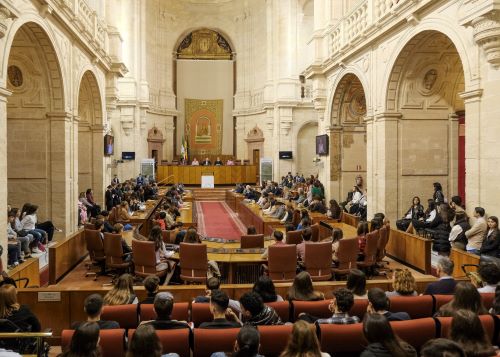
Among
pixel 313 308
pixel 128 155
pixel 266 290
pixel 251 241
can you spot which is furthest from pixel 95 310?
pixel 128 155

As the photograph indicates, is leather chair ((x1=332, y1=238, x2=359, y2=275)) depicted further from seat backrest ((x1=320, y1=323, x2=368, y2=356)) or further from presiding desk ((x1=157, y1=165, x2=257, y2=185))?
presiding desk ((x1=157, y1=165, x2=257, y2=185))

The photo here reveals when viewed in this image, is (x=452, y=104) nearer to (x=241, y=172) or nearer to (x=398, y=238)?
(x=398, y=238)

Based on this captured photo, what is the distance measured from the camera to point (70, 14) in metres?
10.8

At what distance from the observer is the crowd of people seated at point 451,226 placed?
7.22 metres

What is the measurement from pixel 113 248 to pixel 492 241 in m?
6.15

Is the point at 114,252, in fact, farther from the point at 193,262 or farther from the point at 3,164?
the point at 3,164

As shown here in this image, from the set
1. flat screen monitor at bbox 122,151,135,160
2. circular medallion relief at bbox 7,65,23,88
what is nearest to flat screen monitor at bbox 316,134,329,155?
circular medallion relief at bbox 7,65,23,88

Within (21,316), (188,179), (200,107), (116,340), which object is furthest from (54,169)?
(200,107)

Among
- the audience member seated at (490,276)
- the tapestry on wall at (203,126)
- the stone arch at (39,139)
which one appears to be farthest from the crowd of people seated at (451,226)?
the tapestry on wall at (203,126)

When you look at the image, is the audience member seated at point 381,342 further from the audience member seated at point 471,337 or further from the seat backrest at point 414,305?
the seat backrest at point 414,305

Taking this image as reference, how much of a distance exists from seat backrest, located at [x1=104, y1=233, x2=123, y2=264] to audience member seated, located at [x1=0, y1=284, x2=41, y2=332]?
3.95 meters

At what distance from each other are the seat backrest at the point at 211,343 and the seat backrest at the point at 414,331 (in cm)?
131

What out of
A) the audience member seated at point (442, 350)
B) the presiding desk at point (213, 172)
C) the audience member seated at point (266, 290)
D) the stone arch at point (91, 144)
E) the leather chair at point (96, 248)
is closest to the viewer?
the audience member seated at point (442, 350)

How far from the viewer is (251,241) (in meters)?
8.40
